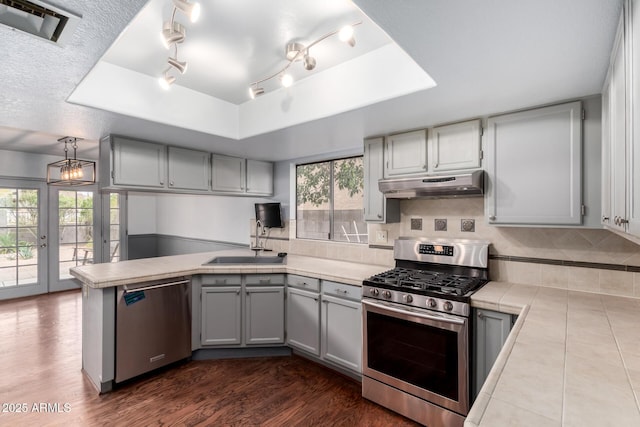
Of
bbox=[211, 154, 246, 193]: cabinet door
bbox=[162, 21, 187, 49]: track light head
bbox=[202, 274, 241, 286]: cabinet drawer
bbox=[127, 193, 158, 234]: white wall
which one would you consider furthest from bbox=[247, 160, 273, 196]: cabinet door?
bbox=[127, 193, 158, 234]: white wall

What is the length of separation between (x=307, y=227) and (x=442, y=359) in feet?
7.20

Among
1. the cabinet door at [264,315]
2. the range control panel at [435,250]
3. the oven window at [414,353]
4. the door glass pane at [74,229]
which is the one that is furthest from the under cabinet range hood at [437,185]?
the door glass pane at [74,229]

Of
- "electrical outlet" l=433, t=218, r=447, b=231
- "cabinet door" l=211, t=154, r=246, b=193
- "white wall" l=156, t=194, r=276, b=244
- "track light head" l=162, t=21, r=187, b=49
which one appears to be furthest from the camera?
"white wall" l=156, t=194, r=276, b=244

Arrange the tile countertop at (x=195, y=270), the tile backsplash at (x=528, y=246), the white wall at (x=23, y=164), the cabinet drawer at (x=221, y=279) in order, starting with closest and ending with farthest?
the tile backsplash at (x=528, y=246) < the tile countertop at (x=195, y=270) < the cabinet drawer at (x=221, y=279) < the white wall at (x=23, y=164)

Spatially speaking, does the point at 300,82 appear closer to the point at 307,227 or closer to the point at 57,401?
the point at 307,227

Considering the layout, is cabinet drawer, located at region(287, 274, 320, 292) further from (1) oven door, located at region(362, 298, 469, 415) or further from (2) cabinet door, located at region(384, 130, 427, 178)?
(2) cabinet door, located at region(384, 130, 427, 178)

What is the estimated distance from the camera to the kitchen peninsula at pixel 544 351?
0.83 meters

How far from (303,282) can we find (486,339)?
153cm

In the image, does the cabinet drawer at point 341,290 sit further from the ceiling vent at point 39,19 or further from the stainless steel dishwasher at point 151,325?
the ceiling vent at point 39,19

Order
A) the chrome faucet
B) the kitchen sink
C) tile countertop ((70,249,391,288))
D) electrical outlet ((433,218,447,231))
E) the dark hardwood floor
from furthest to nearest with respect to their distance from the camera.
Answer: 1. the chrome faucet
2. the kitchen sink
3. electrical outlet ((433,218,447,231))
4. tile countertop ((70,249,391,288))
5. the dark hardwood floor

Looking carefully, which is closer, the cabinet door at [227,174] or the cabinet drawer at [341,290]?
the cabinet drawer at [341,290]

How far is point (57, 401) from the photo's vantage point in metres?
2.34

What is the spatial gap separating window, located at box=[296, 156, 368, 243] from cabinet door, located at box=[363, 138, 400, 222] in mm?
500

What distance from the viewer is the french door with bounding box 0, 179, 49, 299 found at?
16.3 ft
